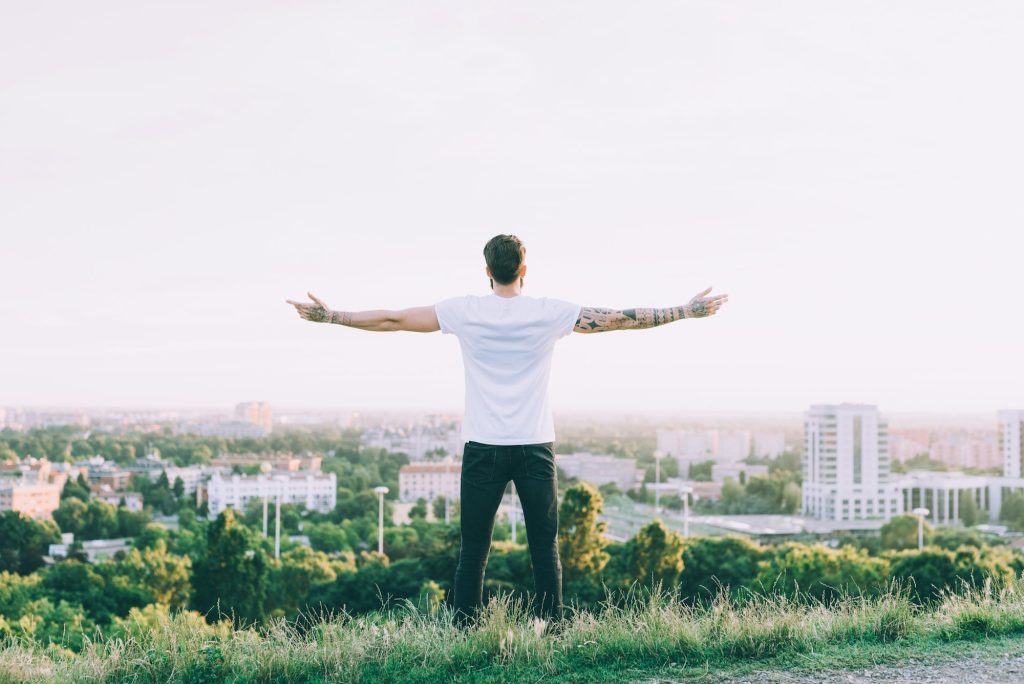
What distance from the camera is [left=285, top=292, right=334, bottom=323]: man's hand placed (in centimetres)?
385

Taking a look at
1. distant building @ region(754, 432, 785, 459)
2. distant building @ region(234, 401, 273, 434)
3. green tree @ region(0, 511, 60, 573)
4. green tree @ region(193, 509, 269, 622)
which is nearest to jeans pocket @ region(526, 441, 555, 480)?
green tree @ region(193, 509, 269, 622)

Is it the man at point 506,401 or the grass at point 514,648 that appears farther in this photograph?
the man at point 506,401

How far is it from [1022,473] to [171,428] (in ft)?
366

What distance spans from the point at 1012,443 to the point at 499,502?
9861 centimetres

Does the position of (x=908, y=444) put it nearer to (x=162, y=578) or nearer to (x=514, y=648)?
(x=162, y=578)

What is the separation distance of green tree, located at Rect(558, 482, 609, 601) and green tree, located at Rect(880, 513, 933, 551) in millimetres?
31684

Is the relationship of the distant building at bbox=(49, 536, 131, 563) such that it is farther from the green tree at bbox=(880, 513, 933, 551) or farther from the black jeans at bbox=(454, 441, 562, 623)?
the black jeans at bbox=(454, 441, 562, 623)

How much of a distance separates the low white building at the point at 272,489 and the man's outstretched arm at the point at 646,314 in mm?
74110

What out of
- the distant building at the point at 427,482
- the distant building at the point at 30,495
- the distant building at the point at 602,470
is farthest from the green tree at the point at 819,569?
the distant building at the point at 602,470

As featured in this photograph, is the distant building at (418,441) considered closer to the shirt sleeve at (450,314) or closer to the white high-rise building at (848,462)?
the white high-rise building at (848,462)

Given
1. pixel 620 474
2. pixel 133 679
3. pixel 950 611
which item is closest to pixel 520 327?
pixel 133 679

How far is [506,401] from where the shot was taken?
11.3ft

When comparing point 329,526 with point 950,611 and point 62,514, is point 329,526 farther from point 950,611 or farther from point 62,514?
point 950,611

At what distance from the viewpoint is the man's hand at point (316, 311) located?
3.85 metres
